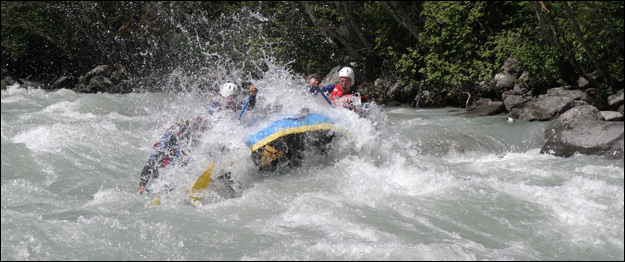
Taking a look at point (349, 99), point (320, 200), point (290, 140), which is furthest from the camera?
point (349, 99)

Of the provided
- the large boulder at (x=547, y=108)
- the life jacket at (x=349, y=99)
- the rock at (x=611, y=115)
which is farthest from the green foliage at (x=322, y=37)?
the life jacket at (x=349, y=99)

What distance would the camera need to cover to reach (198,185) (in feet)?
17.3

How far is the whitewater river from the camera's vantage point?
12.1ft

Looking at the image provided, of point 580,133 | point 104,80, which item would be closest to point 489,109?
point 580,133

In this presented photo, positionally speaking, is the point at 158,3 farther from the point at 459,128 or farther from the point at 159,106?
the point at 459,128

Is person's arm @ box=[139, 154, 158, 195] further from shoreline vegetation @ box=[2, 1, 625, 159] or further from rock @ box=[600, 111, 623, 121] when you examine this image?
rock @ box=[600, 111, 623, 121]

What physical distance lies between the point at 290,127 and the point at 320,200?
130cm

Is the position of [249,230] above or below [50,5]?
below

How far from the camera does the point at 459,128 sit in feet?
30.8

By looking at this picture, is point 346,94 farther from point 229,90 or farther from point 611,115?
point 611,115

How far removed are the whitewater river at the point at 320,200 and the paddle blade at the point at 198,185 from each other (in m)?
0.07

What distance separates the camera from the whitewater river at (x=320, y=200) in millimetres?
3686

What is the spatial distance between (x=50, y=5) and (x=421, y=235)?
17652 mm

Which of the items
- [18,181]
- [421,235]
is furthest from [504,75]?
[18,181]
